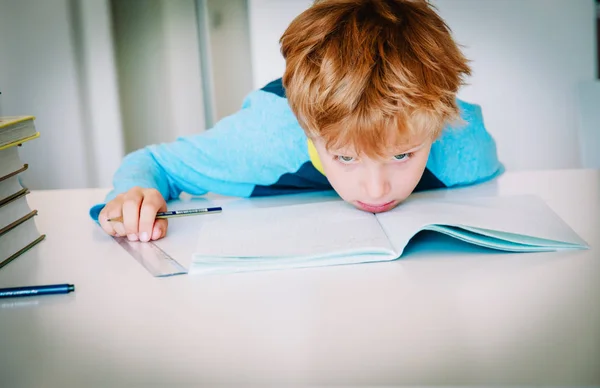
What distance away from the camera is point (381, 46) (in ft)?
2.47

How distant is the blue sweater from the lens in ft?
3.36

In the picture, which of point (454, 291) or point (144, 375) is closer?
point (144, 375)

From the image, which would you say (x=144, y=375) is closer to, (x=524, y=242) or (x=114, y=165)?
(x=524, y=242)

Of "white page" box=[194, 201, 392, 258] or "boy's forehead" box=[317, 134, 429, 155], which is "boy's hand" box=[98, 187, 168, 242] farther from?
"boy's forehead" box=[317, 134, 429, 155]

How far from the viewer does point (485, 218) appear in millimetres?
721

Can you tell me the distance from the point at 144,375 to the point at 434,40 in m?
0.52

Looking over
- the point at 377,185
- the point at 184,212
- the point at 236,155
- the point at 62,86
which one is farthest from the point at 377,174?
the point at 62,86

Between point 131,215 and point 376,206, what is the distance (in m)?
0.30

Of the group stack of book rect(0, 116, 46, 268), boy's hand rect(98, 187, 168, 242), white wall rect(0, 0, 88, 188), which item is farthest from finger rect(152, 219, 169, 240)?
white wall rect(0, 0, 88, 188)

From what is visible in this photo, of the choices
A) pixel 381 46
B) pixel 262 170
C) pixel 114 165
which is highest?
pixel 381 46

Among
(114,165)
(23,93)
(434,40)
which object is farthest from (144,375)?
(23,93)

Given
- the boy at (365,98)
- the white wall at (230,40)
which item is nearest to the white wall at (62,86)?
the white wall at (230,40)

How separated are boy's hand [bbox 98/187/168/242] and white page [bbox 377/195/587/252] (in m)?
0.27

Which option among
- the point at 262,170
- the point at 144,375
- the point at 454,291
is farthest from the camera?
the point at 262,170
